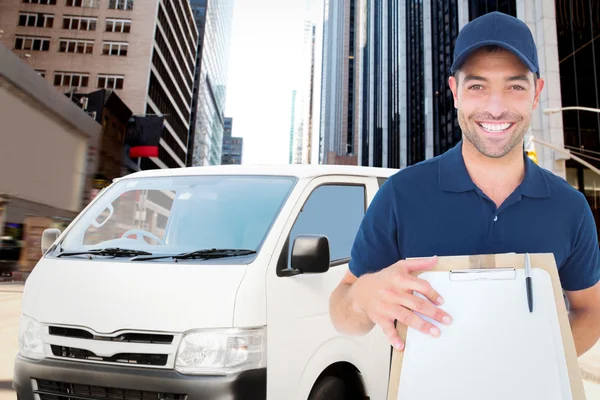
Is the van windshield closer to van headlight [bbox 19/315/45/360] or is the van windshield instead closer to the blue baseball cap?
van headlight [bbox 19/315/45/360]

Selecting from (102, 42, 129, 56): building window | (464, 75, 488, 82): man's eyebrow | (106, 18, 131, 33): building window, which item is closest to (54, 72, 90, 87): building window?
(102, 42, 129, 56): building window

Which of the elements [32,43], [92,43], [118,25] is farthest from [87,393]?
[32,43]

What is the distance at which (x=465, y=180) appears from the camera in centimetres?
163

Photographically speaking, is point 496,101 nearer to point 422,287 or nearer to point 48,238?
point 422,287

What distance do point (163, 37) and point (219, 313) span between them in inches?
2390

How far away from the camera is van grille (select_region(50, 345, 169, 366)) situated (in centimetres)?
272

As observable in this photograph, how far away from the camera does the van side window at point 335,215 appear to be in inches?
142

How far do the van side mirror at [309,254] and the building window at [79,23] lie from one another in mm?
56181

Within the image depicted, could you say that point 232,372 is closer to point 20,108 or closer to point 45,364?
point 45,364

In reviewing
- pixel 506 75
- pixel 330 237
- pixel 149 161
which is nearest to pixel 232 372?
pixel 330 237

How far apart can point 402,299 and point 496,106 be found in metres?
0.73

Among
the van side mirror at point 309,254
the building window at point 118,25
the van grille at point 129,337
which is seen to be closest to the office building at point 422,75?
the van side mirror at point 309,254

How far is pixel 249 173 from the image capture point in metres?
3.82

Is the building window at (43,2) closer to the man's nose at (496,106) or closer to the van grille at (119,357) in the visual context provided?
the van grille at (119,357)
